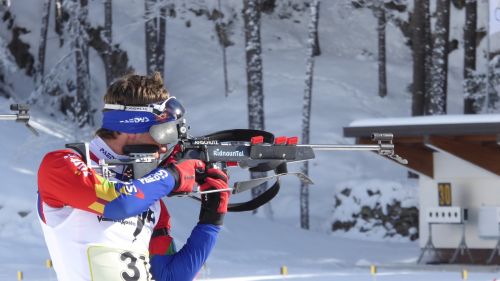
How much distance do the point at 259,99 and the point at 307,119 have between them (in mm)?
2835

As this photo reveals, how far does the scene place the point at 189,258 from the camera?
4039 mm

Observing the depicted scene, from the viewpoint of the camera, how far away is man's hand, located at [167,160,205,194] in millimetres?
3814

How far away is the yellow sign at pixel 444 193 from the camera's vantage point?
21938mm

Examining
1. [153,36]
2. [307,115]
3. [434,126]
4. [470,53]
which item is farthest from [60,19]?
[434,126]

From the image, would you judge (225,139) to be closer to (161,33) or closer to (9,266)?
(9,266)

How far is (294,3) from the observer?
48969mm

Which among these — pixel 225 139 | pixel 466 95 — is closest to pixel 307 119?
pixel 466 95

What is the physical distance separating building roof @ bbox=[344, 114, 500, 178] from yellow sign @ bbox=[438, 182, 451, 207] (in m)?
0.28

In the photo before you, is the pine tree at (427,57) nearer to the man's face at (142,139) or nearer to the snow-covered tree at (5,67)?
the snow-covered tree at (5,67)

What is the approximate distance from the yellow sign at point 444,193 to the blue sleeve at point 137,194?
18631 mm

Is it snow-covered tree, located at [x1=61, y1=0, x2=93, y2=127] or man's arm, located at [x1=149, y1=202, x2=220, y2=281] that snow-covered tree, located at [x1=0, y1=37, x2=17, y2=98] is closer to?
snow-covered tree, located at [x1=61, y1=0, x2=93, y2=127]

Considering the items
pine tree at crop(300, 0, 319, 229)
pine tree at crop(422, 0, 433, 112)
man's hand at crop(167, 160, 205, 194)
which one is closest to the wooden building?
pine tree at crop(300, 0, 319, 229)

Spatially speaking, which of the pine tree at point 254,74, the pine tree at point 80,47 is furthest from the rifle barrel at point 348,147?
the pine tree at point 80,47

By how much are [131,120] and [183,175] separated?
1.07 ft
